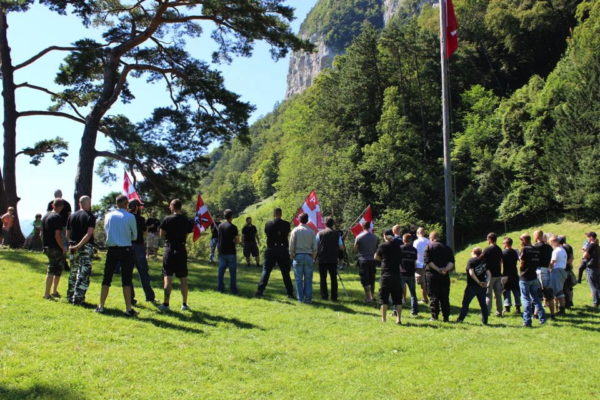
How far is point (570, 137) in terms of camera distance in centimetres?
3769

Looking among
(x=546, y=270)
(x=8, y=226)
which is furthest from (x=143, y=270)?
(x=8, y=226)

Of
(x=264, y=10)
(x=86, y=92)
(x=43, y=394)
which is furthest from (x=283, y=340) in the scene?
(x=86, y=92)

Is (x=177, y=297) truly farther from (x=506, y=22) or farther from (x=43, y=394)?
(x=506, y=22)

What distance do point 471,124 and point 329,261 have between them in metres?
42.2

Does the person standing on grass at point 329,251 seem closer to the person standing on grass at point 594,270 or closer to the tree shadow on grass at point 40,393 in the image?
the person standing on grass at point 594,270

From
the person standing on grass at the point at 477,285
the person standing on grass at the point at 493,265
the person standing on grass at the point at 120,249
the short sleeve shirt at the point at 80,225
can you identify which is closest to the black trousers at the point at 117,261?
the person standing on grass at the point at 120,249

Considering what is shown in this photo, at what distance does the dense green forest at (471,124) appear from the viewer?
3844cm

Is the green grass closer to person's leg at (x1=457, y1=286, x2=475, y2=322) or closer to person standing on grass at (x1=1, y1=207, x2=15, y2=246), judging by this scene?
person's leg at (x1=457, y1=286, x2=475, y2=322)

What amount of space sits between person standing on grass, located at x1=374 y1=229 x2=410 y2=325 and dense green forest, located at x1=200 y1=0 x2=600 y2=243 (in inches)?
1128

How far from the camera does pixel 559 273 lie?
36.8 ft

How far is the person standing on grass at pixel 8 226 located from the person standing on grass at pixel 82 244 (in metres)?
12.0

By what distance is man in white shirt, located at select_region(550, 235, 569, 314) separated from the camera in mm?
11133

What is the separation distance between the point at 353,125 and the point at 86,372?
51.9 m

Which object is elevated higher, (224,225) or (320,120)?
(320,120)
